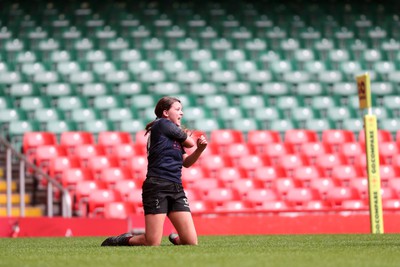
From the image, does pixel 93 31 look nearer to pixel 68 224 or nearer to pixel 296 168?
pixel 296 168

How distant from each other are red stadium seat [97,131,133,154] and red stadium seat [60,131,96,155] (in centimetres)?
18

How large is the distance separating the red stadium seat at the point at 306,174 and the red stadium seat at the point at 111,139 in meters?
3.20

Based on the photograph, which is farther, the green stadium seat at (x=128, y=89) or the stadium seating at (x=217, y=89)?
the green stadium seat at (x=128, y=89)

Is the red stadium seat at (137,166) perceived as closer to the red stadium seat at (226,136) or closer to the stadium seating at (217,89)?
the stadium seating at (217,89)

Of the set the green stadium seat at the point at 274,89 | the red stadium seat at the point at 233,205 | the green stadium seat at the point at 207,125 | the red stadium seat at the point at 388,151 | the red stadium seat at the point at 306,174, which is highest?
the green stadium seat at the point at 274,89

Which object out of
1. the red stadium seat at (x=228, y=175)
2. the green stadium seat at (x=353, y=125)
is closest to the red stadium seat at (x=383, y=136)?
the green stadium seat at (x=353, y=125)

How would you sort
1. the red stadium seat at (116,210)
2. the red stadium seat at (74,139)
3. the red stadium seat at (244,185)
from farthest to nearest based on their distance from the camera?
the red stadium seat at (74,139) < the red stadium seat at (244,185) < the red stadium seat at (116,210)

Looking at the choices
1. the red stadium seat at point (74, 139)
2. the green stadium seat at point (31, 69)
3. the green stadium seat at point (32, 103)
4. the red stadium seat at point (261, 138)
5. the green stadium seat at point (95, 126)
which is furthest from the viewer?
the green stadium seat at point (31, 69)

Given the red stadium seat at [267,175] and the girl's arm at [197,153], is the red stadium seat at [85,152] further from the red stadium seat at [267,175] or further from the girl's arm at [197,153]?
the girl's arm at [197,153]

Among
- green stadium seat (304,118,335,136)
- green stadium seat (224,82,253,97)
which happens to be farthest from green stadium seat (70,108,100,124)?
green stadium seat (304,118,335,136)

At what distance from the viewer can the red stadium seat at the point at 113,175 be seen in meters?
16.6

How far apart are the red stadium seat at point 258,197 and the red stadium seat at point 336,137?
7.63ft

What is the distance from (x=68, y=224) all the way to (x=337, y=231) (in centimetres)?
410

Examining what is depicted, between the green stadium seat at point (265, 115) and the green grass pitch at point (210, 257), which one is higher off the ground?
the green stadium seat at point (265, 115)
